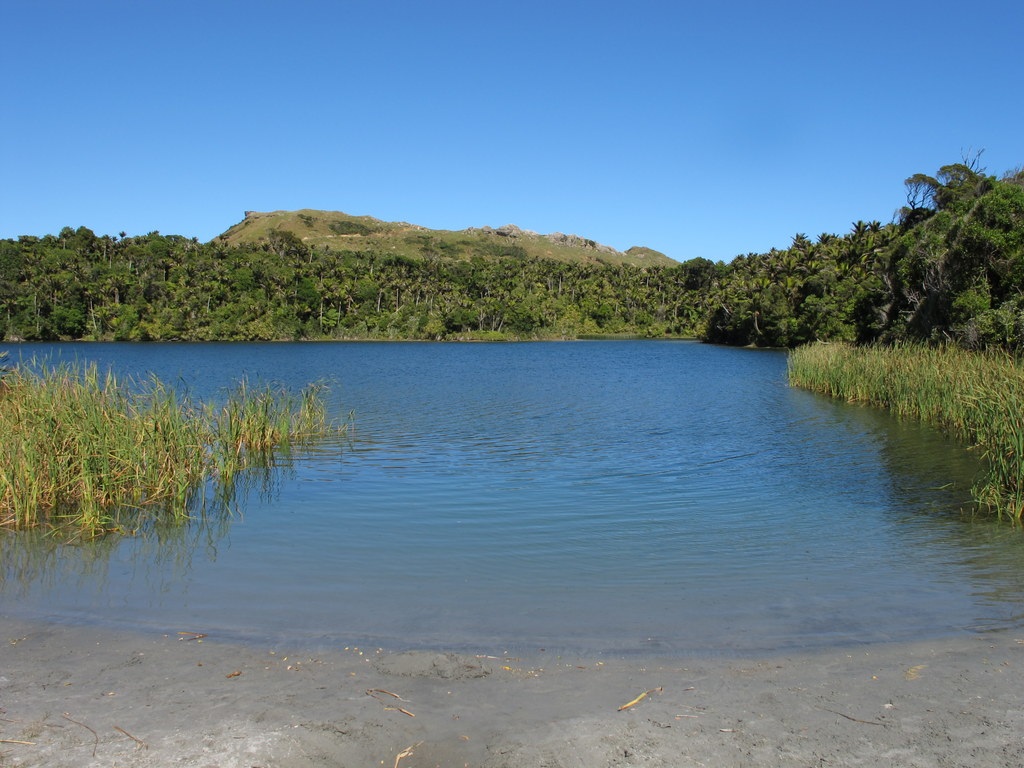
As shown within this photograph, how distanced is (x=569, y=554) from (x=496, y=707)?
3.82 meters

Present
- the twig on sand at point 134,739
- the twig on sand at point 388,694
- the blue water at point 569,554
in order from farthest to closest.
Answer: the blue water at point 569,554, the twig on sand at point 388,694, the twig on sand at point 134,739

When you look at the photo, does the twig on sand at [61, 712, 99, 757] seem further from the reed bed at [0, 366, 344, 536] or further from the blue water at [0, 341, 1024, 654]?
the reed bed at [0, 366, 344, 536]

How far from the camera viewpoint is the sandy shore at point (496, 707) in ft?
13.3

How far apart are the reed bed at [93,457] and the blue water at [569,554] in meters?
0.76

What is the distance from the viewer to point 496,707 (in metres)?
4.62

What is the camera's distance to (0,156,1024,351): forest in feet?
108

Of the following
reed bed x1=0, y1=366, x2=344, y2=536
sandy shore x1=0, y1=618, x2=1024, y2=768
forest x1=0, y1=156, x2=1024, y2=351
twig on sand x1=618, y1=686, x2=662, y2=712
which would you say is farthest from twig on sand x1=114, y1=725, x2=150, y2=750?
forest x1=0, y1=156, x2=1024, y2=351

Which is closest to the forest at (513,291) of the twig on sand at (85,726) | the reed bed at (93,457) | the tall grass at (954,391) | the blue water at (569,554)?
the tall grass at (954,391)

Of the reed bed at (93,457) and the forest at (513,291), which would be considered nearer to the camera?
the reed bed at (93,457)

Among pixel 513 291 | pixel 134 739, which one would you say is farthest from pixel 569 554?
pixel 513 291

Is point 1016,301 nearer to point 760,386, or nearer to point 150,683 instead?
point 760,386

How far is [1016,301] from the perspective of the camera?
24141mm

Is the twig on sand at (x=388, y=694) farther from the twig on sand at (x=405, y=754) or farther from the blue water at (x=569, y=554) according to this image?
the blue water at (x=569, y=554)

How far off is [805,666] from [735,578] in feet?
7.40
